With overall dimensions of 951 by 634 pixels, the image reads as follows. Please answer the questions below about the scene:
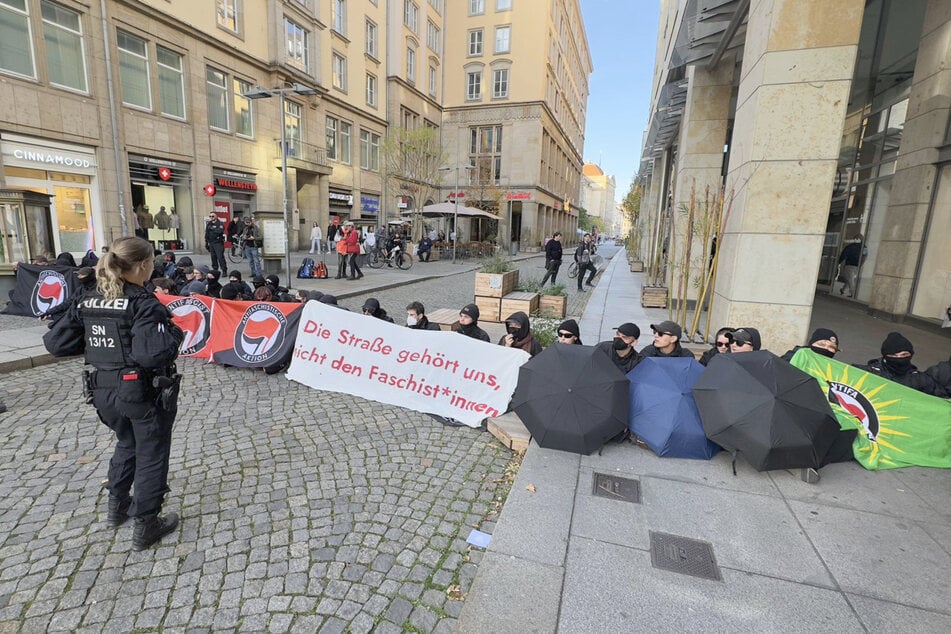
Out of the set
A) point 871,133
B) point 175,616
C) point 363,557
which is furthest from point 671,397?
point 871,133

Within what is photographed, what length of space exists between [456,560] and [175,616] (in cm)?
156

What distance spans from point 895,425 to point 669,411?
2.06m

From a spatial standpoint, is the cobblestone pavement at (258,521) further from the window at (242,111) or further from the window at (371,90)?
the window at (371,90)

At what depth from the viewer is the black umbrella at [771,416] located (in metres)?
3.63

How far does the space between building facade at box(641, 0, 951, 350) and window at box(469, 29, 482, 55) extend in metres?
33.2

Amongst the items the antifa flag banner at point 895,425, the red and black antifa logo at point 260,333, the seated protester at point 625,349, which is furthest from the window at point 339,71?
the antifa flag banner at point 895,425

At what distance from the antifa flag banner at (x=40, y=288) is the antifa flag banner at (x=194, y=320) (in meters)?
3.70

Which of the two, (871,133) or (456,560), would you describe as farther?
(871,133)

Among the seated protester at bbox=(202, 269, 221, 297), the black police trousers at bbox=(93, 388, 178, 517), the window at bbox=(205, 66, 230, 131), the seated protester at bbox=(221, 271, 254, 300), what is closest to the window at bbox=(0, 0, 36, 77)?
the window at bbox=(205, 66, 230, 131)

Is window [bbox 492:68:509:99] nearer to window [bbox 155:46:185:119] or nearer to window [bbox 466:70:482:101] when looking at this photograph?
window [bbox 466:70:482:101]

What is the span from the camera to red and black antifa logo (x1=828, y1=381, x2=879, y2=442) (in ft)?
14.1

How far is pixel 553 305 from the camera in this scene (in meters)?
10.5

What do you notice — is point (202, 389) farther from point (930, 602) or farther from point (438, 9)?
point (438, 9)

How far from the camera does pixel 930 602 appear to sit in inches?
102
